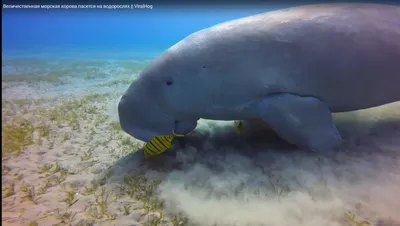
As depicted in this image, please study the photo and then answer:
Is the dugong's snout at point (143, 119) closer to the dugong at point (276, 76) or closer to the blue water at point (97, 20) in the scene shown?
the dugong at point (276, 76)

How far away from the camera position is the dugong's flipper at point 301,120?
2.85m

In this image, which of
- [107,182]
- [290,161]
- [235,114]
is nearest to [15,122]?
[107,182]

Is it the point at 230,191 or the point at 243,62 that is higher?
the point at 243,62

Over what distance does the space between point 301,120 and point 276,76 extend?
60 centimetres

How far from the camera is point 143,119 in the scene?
3.05m

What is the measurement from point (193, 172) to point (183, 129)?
0.61 m

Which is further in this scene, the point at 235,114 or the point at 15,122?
the point at 15,122

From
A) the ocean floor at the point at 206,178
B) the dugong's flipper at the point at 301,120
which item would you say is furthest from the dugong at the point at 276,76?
the ocean floor at the point at 206,178

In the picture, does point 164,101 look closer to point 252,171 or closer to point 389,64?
point 252,171

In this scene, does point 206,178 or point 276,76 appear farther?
point 276,76

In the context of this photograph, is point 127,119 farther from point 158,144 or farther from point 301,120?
point 301,120

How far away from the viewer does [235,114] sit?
3.06 meters

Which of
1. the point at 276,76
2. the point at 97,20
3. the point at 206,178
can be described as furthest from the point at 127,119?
the point at 97,20

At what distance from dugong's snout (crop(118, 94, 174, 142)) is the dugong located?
0.01 m
